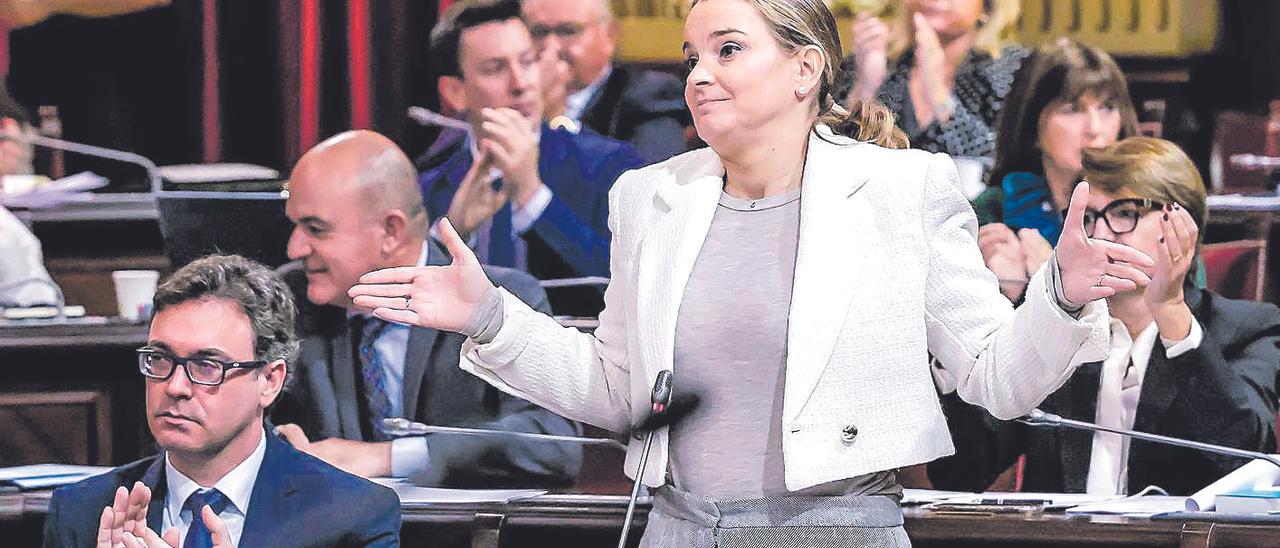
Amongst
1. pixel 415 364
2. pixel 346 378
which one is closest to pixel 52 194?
pixel 346 378

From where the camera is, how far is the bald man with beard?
2889mm

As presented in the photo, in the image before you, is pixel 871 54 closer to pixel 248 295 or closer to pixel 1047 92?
pixel 1047 92

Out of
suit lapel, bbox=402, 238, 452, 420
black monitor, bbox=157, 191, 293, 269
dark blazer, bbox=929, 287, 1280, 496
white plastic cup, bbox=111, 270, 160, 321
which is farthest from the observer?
white plastic cup, bbox=111, 270, 160, 321

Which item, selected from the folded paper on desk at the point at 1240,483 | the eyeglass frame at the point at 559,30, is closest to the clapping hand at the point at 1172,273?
the folded paper on desk at the point at 1240,483

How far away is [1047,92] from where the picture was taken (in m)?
3.38

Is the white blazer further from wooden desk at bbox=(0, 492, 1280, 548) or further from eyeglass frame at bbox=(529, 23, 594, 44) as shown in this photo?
eyeglass frame at bbox=(529, 23, 594, 44)

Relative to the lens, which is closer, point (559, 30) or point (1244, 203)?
point (1244, 203)

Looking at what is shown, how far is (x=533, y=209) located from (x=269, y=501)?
5.94ft

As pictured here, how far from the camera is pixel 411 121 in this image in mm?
4676

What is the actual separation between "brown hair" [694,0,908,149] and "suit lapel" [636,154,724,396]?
0.13 m

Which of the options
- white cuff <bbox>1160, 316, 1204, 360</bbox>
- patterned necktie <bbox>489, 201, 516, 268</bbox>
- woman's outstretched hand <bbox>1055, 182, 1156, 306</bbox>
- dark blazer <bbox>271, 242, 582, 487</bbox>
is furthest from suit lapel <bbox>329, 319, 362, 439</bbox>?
woman's outstretched hand <bbox>1055, 182, 1156, 306</bbox>

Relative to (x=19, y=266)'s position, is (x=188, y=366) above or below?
above

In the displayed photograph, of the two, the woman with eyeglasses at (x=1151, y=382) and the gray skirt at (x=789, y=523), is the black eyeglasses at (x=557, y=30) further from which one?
the gray skirt at (x=789, y=523)

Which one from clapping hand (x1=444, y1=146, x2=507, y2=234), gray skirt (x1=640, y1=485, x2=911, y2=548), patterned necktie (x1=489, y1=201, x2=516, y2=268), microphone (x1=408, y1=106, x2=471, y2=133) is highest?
gray skirt (x1=640, y1=485, x2=911, y2=548)
